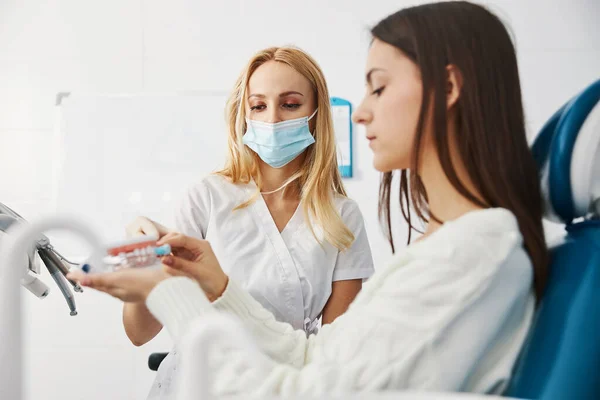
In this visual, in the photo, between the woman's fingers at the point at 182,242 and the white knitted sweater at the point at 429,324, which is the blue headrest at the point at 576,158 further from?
the woman's fingers at the point at 182,242

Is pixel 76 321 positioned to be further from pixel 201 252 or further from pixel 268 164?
pixel 201 252

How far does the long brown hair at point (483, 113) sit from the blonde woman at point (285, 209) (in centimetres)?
76

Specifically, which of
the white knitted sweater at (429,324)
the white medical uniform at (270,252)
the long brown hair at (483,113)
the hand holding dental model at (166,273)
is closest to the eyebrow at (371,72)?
the long brown hair at (483,113)

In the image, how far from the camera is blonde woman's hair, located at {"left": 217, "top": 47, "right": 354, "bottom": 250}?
5.82 feet

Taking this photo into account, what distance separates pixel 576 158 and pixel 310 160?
103 centimetres

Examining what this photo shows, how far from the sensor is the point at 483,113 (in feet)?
3.28

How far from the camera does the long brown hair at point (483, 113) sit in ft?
3.25

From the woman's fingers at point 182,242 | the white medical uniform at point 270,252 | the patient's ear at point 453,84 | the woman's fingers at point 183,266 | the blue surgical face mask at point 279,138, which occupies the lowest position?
the white medical uniform at point 270,252

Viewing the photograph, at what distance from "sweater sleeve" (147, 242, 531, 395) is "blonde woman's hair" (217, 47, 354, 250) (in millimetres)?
846

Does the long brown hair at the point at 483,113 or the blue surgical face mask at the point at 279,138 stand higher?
the long brown hair at the point at 483,113

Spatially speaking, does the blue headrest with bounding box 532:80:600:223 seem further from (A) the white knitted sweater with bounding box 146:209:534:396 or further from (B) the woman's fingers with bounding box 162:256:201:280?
(B) the woman's fingers with bounding box 162:256:201:280

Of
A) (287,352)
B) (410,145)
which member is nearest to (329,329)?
(287,352)

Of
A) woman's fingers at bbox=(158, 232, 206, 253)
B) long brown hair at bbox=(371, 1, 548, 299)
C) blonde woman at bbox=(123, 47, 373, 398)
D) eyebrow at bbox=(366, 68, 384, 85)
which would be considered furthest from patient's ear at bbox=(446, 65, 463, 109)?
blonde woman at bbox=(123, 47, 373, 398)

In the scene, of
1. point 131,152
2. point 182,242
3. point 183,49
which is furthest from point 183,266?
point 183,49
